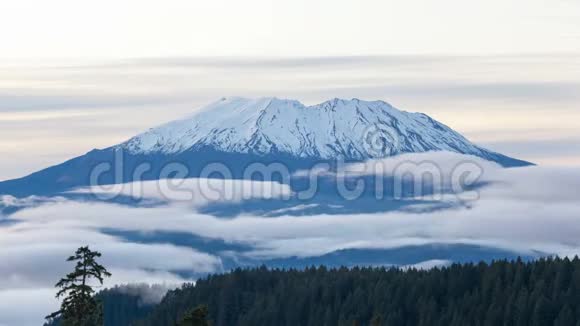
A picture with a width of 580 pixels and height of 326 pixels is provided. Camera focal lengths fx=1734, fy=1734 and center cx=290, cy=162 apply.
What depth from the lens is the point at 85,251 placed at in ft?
312

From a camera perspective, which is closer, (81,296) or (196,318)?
(196,318)

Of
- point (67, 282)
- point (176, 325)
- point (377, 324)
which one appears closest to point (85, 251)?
point (67, 282)

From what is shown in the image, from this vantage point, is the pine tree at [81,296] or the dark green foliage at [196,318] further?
the pine tree at [81,296]

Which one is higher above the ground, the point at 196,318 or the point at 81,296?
the point at 81,296

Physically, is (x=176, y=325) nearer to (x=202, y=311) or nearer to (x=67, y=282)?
(x=202, y=311)

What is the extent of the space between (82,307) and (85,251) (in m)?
3.40

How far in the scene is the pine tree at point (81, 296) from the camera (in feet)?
313

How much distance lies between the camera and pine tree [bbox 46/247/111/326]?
313 ft

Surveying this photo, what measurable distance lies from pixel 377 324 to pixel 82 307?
1737 centimetres

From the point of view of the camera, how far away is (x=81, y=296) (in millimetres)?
96438

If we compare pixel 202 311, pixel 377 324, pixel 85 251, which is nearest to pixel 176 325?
pixel 202 311

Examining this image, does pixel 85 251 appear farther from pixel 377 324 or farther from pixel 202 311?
pixel 377 324

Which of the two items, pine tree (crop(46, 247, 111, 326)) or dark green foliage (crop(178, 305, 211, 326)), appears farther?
pine tree (crop(46, 247, 111, 326))

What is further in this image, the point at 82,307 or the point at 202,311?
the point at 82,307
